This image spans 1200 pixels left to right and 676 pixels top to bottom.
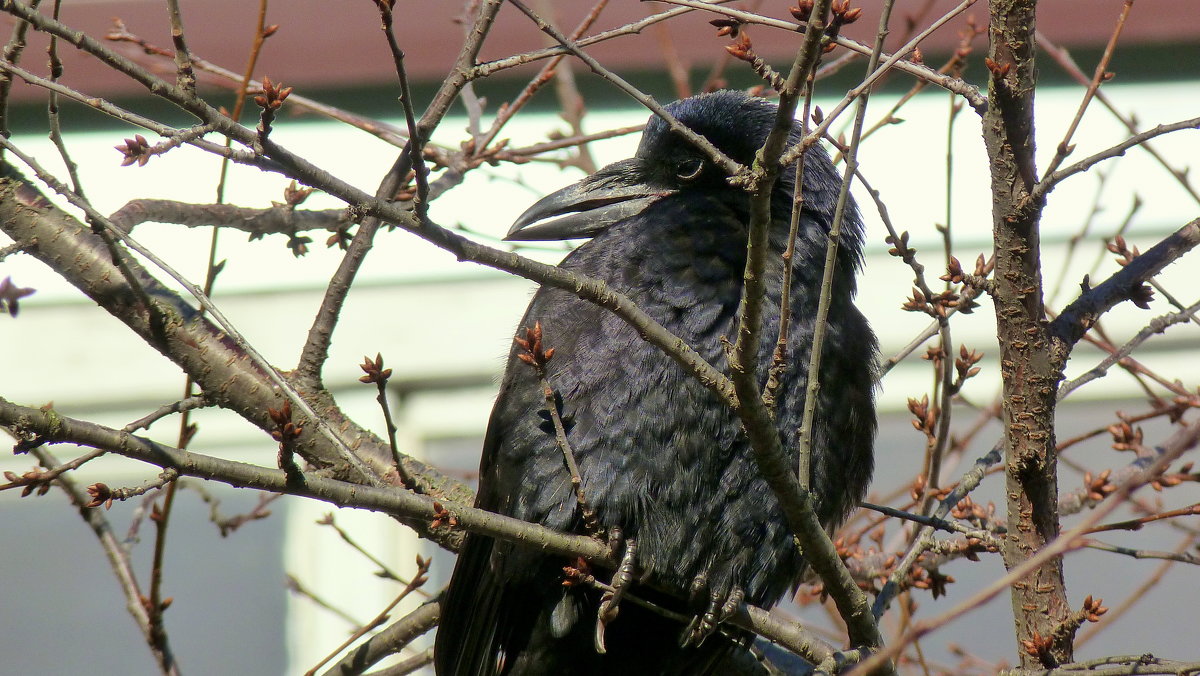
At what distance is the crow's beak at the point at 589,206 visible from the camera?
115 inches

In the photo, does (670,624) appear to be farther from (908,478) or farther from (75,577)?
(75,577)

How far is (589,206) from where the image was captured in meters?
2.99

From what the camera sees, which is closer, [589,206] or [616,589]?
[616,589]

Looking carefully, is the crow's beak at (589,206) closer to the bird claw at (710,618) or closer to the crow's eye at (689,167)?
the crow's eye at (689,167)

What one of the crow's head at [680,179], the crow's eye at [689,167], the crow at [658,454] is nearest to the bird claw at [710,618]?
the crow at [658,454]

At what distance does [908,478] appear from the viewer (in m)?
5.65

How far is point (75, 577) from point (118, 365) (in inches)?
40.7

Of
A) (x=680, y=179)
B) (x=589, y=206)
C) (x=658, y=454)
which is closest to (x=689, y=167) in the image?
(x=680, y=179)

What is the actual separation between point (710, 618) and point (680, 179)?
116 cm

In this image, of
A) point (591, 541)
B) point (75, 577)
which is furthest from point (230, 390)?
point (75, 577)

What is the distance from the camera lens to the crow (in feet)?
7.76

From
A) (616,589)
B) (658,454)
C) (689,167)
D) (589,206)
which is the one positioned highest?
(689,167)

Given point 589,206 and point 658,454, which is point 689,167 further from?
point 658,454

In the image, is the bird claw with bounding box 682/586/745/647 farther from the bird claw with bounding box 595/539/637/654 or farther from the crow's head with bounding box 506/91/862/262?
the crow's head with bounding box 506/91/862/262
